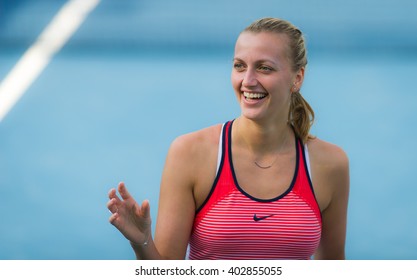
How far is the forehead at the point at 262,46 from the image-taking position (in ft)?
6.09

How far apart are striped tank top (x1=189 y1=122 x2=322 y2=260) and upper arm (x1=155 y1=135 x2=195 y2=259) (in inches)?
1.6

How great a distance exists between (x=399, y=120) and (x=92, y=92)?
193 centimetres

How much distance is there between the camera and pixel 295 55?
1.95 metres

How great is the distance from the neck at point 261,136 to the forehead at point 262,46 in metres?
0.19

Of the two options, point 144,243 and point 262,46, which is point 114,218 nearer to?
point 144,243

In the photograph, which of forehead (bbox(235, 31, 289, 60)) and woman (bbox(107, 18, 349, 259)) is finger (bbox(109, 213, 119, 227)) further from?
forehead (bbox(235, 31, 289, 60))

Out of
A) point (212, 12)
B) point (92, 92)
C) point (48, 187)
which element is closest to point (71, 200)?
point (48, 187)

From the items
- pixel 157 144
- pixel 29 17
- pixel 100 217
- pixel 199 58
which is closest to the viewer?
pixel 100 217

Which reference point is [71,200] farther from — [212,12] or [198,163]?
[212,12]

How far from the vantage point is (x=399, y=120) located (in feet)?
14.1

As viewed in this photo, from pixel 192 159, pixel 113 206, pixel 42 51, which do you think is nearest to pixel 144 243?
pixel 113 206

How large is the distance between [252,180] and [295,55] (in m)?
0.36

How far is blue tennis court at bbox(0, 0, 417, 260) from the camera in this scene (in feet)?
11.6

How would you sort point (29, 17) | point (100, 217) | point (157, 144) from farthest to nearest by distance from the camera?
point (29, 17)
point (157, 144)
point (100, 217)
